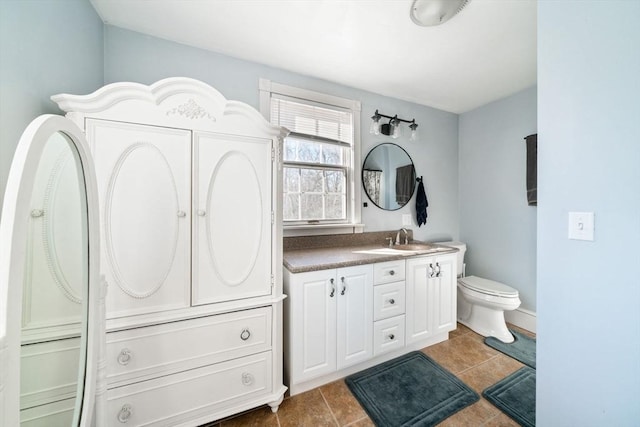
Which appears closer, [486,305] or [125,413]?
[125,413]

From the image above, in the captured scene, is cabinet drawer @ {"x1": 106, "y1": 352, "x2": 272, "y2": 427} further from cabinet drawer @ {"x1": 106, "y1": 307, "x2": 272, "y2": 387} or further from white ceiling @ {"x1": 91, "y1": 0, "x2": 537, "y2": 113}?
white ceiling @ {"x1": 91, "y1": 0, "x2": 537, "y2": 113}

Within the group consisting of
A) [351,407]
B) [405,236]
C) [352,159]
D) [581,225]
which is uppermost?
[352,159]

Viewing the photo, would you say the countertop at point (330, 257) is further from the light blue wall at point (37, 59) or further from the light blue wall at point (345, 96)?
the light blue wall at point (37, 59)

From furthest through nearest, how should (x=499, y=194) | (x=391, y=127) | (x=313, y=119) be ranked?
(x=499, y=194)
(x=391, y=127)
(x=313, y=119)

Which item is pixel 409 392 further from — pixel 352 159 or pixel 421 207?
pixel 352 159

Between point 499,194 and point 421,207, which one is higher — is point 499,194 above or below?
above

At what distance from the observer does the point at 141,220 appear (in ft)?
3.71

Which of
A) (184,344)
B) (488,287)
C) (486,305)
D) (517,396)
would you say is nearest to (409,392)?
(517,396)

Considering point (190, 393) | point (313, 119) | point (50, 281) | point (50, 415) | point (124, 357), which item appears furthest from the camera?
point (313, 119)

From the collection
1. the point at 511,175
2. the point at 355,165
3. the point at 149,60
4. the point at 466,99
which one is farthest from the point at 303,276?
the point at 466,99

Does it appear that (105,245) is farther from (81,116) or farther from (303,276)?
(303,276)

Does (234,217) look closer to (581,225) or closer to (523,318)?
(581,225)

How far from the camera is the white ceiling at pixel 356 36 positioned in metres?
1.41

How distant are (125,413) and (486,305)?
2.81 metres
